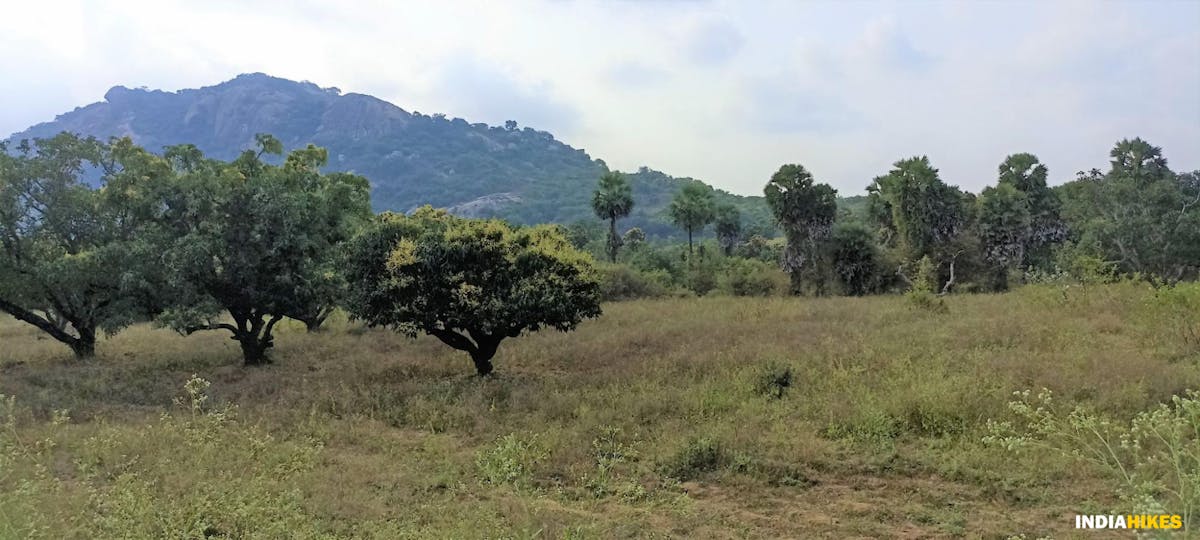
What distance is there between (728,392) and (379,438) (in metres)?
6.29

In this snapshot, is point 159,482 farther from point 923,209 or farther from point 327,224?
point 923,209

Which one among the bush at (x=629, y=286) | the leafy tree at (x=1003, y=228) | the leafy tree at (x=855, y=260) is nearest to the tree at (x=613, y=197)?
the bush at (x=629, y=286)

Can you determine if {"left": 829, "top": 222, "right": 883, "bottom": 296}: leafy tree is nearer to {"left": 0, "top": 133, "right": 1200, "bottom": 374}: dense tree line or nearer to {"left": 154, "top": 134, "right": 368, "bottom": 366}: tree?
{"left": 0, "top": 133, "right": 1200, "bottom": 374}: dense tree line

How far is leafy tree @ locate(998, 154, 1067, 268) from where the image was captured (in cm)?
4084

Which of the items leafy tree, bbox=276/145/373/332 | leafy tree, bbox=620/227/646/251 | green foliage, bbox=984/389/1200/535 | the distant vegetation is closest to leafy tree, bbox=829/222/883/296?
the distant vegetation

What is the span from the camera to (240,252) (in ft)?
57.0

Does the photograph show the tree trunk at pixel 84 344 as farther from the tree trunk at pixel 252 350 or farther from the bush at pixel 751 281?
the bush at pixel 751 281

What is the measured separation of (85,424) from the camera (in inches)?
446

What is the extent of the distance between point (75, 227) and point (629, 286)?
25.6m

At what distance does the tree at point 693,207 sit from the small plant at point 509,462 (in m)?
40.0

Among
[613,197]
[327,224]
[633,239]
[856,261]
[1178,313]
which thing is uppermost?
[613,197]

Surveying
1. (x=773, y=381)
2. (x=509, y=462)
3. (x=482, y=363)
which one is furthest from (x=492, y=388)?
(x=773, y=381)

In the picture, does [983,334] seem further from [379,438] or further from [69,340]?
[69,340]

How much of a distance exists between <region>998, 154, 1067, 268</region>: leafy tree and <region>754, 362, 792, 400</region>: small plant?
1423 inches
